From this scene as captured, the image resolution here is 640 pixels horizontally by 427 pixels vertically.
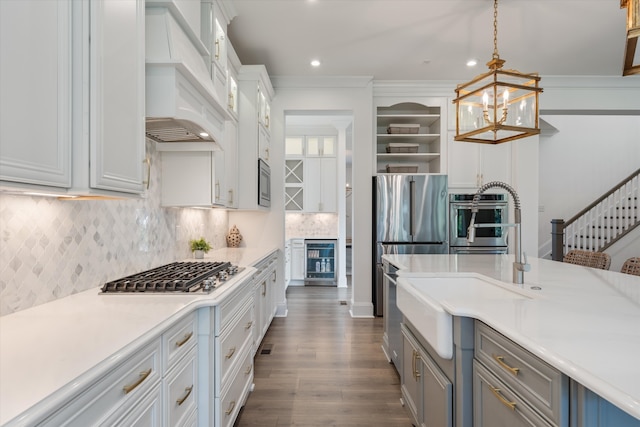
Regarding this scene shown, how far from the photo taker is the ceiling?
2.95 m

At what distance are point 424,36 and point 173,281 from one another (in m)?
3.26

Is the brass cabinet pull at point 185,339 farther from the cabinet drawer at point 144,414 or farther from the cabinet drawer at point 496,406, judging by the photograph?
the cabinet drawer at point 496,406

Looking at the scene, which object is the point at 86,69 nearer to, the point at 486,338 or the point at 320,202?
the point at 486,338

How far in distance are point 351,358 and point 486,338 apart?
2.07 meters

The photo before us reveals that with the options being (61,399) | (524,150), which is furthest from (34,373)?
(524,150)

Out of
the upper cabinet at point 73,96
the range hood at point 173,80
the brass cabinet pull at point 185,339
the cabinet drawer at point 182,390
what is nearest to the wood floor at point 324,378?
the cabinet drawer at point 182,390

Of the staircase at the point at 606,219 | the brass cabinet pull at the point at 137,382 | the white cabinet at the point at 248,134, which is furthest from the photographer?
the staircase at the point at 606,219

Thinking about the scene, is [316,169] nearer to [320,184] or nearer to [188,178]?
[320,184]

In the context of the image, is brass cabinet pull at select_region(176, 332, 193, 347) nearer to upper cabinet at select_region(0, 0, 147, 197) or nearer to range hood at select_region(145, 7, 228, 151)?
upper cabinet at select_region(0, 0, 147, 197)

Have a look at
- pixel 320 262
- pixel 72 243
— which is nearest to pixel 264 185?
pixel 72 243

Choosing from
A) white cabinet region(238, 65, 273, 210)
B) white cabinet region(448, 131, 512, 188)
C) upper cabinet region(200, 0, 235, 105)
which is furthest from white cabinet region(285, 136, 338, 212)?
upper cabinet region(200, 0, 235, 105)

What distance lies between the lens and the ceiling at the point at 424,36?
2.95 m

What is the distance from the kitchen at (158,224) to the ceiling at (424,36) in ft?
0.95

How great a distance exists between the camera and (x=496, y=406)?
117cm
